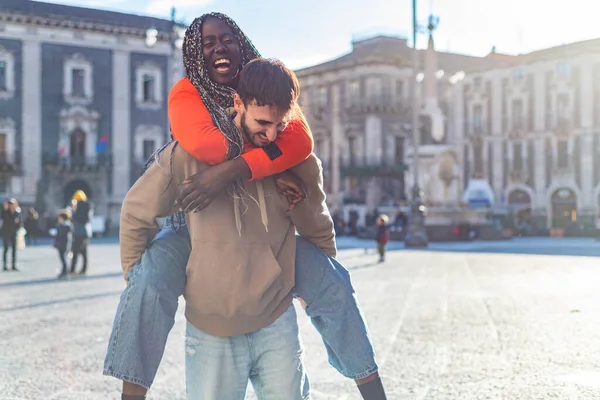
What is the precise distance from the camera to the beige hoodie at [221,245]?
246cm

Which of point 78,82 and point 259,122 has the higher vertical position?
point 78,82

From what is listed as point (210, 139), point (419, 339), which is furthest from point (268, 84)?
point (419, 339)

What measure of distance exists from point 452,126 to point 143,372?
179 ft

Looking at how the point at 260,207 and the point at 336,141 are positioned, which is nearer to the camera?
the point at 260,207

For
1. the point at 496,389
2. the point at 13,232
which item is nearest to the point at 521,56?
the point at 13,232

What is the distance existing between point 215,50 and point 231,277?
0.78 metres

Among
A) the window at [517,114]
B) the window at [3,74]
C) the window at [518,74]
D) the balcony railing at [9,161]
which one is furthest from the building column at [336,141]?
the window at [3,74]

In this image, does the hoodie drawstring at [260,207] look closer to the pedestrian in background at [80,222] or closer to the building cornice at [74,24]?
the pedestrian in background at [80,222]

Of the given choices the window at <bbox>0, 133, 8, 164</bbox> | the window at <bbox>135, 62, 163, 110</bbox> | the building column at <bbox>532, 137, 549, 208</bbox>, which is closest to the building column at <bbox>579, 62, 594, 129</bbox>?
the building column at <bbox>532, 137, 549, 208</bbox>

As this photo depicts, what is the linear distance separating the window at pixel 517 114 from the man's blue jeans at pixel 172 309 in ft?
Answer: 161

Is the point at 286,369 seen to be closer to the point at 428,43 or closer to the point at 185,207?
the point at 185,207

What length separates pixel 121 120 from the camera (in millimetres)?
42719

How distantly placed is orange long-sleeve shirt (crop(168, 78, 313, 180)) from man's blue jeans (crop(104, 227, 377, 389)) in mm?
332

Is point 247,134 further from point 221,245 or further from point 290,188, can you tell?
point 221,245
